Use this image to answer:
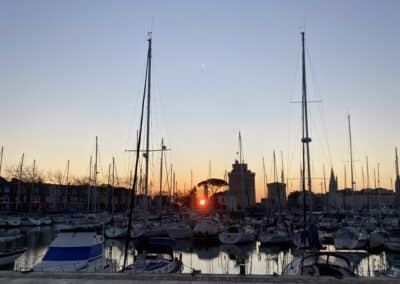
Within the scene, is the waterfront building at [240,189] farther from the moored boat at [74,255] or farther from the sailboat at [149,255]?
the moored boat at [74,255]

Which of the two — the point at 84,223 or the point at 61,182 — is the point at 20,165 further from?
the point at 84,223

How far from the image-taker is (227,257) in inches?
1535

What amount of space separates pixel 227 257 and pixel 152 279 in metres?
29.4

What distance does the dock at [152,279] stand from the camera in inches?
417

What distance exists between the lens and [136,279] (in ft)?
36.0

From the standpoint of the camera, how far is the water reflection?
1230 inches

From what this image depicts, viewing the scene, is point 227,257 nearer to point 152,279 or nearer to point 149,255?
point 149,255

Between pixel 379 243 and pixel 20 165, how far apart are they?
8233 cm

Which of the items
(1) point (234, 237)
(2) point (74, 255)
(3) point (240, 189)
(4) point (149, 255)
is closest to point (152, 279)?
(2) point (74, 255)

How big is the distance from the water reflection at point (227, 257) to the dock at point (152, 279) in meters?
14.6

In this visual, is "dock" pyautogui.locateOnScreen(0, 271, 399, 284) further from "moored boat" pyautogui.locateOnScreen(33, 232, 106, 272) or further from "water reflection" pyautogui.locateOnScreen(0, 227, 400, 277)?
"water reflection" pyautogui.locateOnScreen(0, 227, 400, 277)

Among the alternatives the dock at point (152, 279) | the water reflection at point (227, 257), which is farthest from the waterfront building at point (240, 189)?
the dock at point (152, 279)

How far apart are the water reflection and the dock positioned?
14.6 m

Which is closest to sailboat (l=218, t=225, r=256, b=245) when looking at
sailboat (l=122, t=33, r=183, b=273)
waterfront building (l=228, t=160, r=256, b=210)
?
sailboat (l=122, t=33, r=183, b=273)
